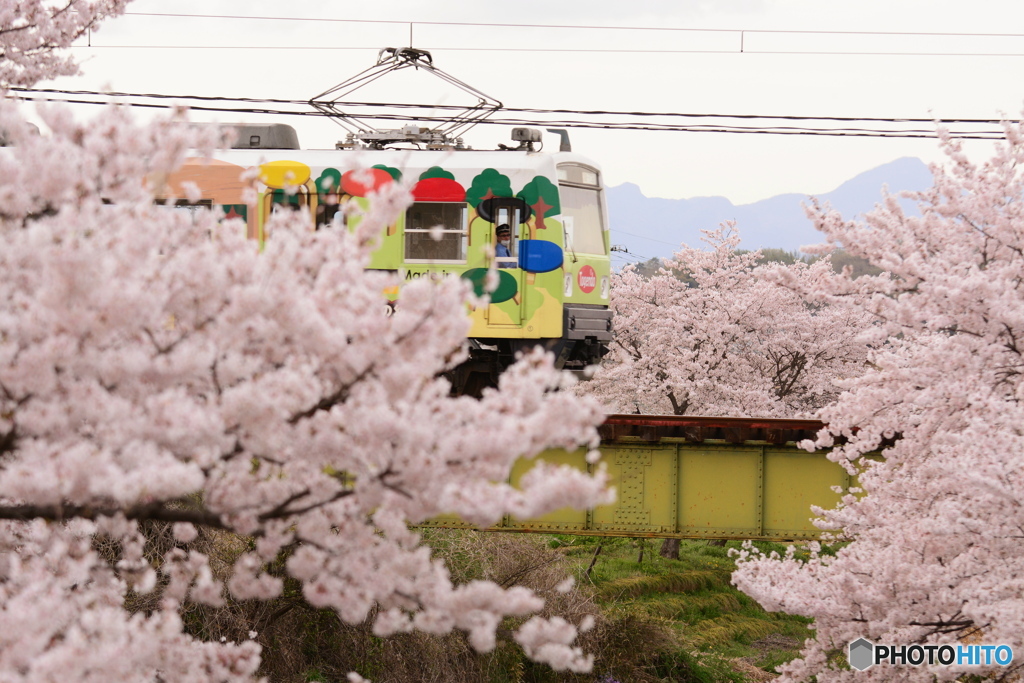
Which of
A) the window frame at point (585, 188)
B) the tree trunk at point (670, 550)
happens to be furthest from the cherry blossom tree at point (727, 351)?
the window frame at point (585, 188)

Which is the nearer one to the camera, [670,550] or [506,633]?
[506,633]

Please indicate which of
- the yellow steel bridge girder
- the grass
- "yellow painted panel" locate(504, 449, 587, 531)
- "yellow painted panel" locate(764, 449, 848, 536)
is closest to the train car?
"yellow painted panel" locate(504, 449, 587, 531)

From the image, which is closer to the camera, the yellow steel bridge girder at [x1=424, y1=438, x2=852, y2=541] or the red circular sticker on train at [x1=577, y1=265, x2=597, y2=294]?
the yellow steel bridge girder at [x1=424, y1=438, x2=852, y2=541]

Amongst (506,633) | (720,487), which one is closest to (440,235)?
(720,487)

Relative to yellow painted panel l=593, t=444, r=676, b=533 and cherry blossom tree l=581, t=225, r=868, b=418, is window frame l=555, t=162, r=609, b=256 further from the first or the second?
cherry blossom tree l=581, t=225, r=868, b=418

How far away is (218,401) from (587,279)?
32.0ft

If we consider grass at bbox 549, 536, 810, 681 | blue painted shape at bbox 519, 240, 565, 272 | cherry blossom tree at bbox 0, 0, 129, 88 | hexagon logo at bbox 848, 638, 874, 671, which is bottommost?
grass at bbox 549, 536, 810, 681

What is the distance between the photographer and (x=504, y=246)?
12.6 m

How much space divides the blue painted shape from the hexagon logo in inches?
232

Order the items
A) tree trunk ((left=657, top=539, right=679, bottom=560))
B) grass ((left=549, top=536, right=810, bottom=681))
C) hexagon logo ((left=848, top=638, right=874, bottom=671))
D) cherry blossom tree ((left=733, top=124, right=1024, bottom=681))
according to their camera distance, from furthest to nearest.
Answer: tree trunk ((left=657, top=539, right=679, bottom=560)), grass ((left=549, top=536, right=810, bottom=681)), hexagon logo ((left=848, top=638, right=874, bottom=671)), cherry blossom tree ((left=733, top=124, right=1024, bottom=681))

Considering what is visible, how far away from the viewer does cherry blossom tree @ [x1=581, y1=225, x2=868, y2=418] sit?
24.8 m

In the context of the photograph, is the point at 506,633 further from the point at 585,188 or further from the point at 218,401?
the point at 585,188

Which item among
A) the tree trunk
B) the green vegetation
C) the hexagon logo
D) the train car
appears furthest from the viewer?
the tree trunk

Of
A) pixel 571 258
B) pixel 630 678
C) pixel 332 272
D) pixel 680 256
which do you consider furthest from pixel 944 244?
pixel 680 256
